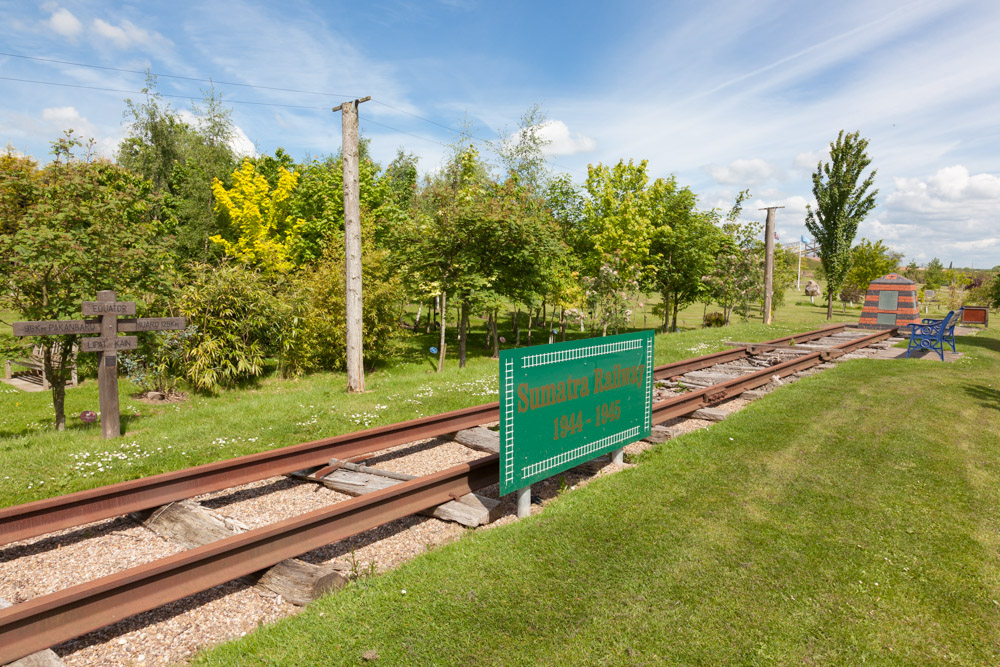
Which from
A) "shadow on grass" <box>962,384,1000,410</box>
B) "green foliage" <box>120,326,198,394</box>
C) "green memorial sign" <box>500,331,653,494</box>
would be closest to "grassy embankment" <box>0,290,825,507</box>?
"green foliage" <box>120,326,198,394</box>

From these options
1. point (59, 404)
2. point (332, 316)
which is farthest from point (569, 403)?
point (332, 316)

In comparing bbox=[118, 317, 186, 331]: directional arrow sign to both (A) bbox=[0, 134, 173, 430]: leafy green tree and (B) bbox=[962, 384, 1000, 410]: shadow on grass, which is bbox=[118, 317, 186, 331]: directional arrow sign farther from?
(B) bbox=[962, 384, 1000, 410]: shadow on grass

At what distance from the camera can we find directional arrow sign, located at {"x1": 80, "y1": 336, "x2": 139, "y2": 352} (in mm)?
7190

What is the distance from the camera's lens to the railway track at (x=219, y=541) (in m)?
3.03

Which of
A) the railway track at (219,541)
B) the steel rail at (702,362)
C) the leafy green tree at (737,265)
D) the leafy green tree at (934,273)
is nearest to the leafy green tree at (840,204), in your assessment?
the leafy green tree at (737,265)

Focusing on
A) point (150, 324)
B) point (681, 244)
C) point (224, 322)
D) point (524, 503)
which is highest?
point (681, 244)

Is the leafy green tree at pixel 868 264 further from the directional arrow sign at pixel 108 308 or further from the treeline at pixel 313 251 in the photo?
the directional arrow sign at pixel 108 308

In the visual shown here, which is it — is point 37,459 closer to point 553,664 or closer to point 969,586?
point 553,664

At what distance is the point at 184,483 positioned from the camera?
16.8ft

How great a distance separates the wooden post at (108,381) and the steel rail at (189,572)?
4.78 m

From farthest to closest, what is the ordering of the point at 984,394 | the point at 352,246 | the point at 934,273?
the point at 934,273
the point at 352,246
the point at 984,394

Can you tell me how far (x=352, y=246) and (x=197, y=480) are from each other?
696 centimetres

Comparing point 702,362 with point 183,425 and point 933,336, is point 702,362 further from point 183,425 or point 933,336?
point 183,425

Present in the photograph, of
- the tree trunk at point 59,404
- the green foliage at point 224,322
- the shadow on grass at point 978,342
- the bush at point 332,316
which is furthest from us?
the shadow on grass at point 978,342
